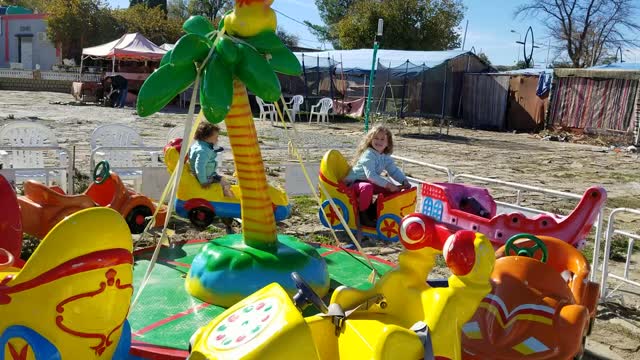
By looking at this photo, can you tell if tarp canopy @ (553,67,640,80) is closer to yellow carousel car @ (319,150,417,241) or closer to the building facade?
yellow carousel car @ (319,150,417,241)

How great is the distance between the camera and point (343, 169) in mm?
6949

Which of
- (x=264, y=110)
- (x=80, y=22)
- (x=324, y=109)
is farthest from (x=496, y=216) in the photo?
(x=80, y=22)

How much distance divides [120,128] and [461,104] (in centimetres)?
1968

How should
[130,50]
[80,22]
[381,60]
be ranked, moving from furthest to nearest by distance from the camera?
[80,22], [130,50], [381,60]

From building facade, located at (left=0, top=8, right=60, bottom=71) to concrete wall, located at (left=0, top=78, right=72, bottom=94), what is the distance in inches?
387

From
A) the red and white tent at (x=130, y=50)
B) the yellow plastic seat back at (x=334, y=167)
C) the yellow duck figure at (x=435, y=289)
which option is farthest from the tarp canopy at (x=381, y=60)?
the yellow duck figure at (x=435, y=289)

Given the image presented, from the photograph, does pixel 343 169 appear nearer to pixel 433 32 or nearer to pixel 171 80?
pixel 171 80

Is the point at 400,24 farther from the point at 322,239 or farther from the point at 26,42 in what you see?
the point at 322,239

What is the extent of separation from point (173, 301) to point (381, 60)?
20.0 m

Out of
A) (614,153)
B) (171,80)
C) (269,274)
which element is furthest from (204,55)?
Result: (614,153)

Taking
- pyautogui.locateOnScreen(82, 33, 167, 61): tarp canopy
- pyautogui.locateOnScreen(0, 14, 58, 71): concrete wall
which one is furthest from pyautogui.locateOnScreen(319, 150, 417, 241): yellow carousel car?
pyautogui.locateOnScreen(0, 14, 58, 71): concrete wall

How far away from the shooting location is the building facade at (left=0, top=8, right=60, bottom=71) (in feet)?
138

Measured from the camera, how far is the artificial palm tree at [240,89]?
385 cm

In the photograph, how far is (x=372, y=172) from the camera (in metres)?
6.57
